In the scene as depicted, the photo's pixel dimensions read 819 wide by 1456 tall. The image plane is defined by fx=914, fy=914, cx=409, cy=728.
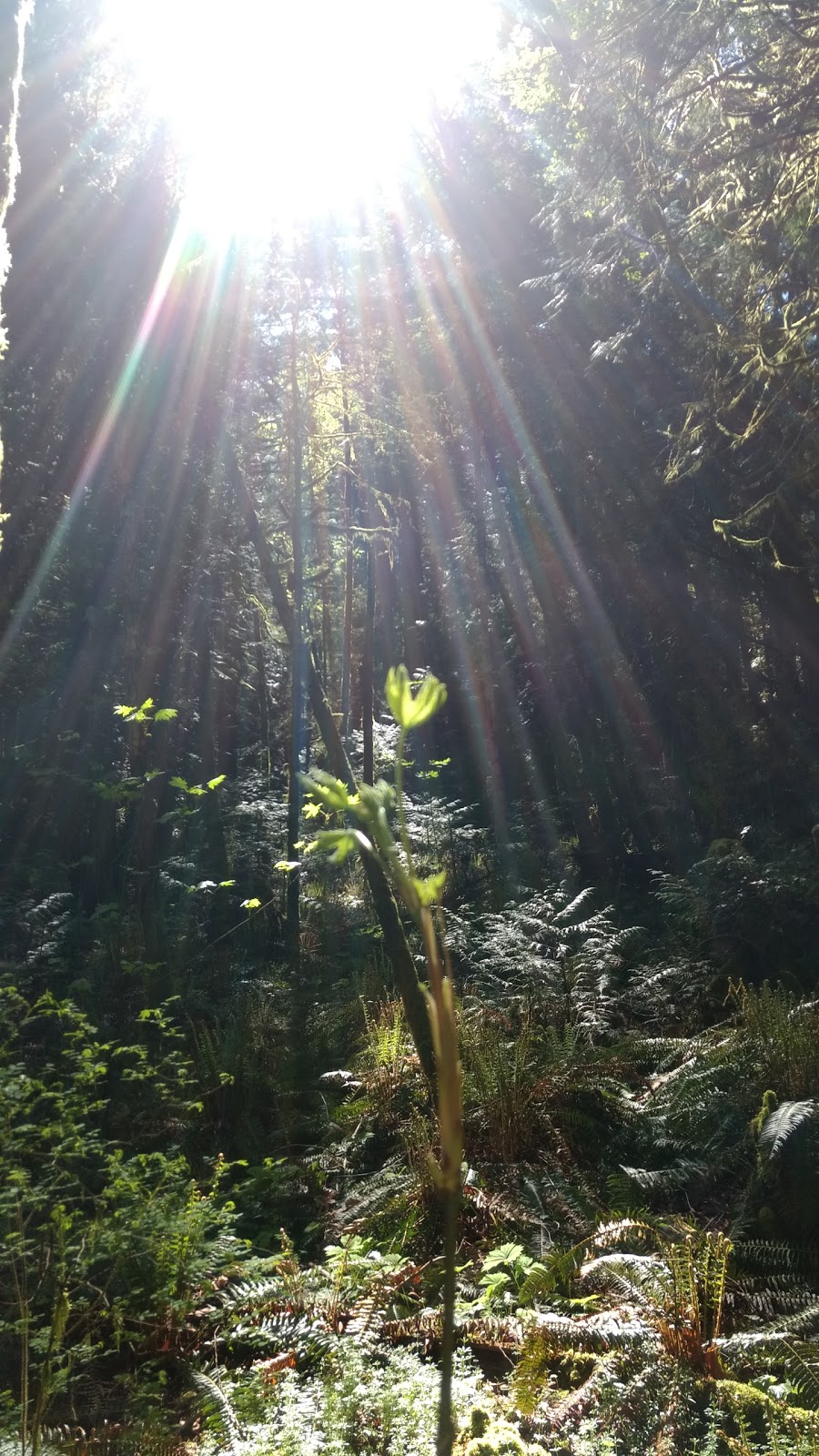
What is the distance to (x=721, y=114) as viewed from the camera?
5863 mm

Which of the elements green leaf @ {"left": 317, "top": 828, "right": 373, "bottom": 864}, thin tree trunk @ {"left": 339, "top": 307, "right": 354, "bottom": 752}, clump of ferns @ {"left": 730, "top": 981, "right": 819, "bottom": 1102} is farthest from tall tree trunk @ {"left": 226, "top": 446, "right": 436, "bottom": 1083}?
green leaf @ {"left": 317, "top": 828, "right": 373, "bottom": 864}

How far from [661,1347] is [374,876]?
136 inches

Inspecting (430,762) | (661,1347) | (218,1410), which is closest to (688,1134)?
(661,1347)

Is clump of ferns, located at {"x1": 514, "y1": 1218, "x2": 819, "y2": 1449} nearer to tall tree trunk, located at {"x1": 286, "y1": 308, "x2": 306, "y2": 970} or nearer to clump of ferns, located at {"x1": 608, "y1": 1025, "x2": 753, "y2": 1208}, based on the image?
clump of ferns, located at {"x1": 608, "y1": 1025, "x2": 753, "y2": 1208}

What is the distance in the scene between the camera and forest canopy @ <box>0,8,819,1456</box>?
9.86 ft

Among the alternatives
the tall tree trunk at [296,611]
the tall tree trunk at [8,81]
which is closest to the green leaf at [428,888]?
the tall tree trunk at [8,81]

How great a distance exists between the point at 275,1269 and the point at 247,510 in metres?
6.54

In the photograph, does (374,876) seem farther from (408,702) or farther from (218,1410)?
(408,702)

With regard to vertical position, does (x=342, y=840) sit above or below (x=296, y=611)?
below

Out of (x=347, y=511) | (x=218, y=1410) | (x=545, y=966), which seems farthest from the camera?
(x=347, y=511)

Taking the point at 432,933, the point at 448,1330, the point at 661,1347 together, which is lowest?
the point at 448,1330

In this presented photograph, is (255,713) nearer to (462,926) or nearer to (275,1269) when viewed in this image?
(462,926)

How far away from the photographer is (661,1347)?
274 cm

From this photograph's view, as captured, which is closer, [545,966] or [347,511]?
[545,966]
